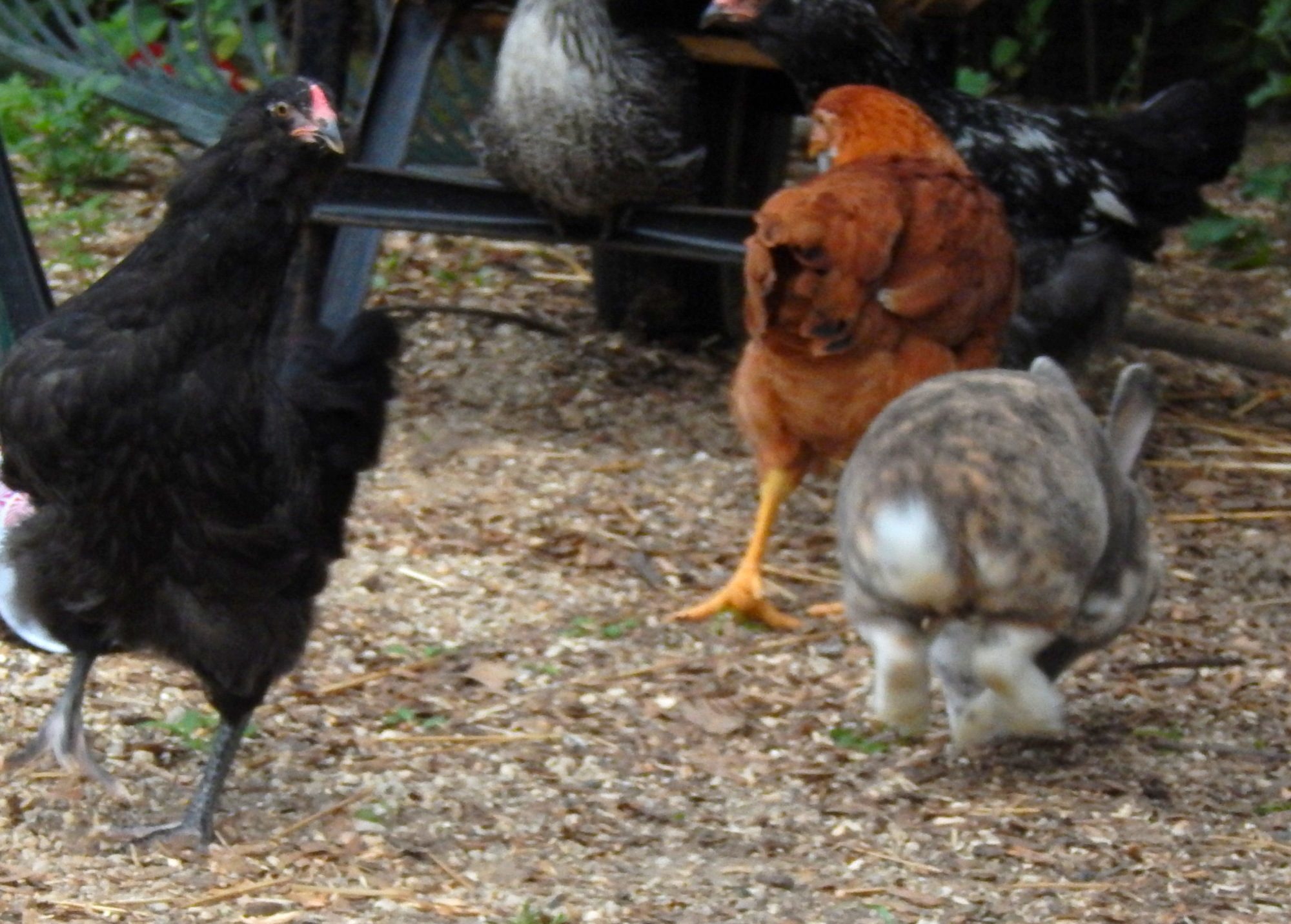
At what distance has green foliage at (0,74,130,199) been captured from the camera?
296 inches

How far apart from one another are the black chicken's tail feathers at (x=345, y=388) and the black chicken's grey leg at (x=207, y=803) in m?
0.57

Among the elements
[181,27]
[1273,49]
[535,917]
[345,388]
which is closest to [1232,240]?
[1273,49]

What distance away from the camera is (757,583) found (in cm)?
510

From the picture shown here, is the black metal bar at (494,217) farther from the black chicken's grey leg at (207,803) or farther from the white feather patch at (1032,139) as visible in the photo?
the black chicken's grey leg at (207,803)

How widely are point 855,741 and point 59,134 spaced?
183 inches

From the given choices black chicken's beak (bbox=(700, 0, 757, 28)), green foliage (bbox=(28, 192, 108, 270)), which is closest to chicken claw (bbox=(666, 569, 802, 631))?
black chicken's beak (bbox=(700, 0, 757, 28))

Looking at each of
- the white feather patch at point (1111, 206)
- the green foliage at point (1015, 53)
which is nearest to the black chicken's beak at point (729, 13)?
the white feather patch at point (1111, 206)

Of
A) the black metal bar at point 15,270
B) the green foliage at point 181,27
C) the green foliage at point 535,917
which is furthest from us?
the green foliage at point 181,27

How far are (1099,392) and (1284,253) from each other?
1.70m

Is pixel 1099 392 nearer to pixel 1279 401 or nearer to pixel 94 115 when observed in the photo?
pixel 1279 401

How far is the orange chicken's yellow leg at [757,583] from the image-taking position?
16.6ft

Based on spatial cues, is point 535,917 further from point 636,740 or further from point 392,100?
point 392,100

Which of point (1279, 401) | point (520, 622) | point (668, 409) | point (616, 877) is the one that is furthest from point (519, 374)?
point (616, 877)

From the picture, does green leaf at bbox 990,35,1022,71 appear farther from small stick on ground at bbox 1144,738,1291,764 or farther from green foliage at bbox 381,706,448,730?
green foliage at bbox 381,706,448,730
